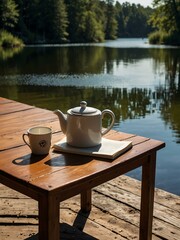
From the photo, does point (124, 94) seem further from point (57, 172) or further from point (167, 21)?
point (167, 21)

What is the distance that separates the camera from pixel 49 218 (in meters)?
1.22

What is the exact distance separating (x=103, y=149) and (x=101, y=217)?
95 cm

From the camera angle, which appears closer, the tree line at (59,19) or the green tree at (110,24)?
the tree line at (59,19)

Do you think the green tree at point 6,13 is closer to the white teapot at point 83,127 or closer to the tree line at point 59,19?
the tree line at point 59,19

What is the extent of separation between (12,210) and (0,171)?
1.11 m

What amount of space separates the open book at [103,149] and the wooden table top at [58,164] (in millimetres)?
18

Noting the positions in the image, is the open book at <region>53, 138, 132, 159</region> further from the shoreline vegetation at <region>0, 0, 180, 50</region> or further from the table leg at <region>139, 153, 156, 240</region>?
the shoreline vegetation at <region>0, 0, 180, 50</region>

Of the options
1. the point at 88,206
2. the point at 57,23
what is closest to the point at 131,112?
the point at 88,206

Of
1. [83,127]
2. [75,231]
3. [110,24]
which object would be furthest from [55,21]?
[83,127]

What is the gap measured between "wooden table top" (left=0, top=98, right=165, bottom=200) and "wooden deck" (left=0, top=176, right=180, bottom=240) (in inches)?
26.2

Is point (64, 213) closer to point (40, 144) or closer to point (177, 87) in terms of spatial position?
point (40, 144)

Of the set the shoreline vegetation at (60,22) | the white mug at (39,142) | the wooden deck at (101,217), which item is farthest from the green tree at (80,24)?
the white mug at (39,142)

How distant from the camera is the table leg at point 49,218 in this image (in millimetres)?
1190

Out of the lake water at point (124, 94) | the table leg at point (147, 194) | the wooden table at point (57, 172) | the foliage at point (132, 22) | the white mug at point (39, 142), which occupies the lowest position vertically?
the lake water at point (124, 94)
